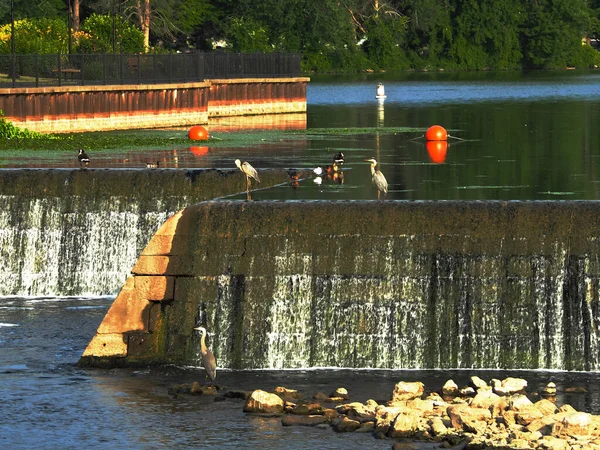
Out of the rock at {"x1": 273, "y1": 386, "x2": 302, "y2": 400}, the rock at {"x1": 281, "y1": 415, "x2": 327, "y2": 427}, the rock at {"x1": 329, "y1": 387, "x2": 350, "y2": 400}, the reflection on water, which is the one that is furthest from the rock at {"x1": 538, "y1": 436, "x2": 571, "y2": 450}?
the reflection on water

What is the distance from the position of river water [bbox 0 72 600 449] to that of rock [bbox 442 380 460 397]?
2.33 feet

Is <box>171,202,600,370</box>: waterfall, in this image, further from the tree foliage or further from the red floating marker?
the tree foliage

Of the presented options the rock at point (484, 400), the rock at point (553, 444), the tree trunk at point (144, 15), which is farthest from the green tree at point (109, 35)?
the rock at point (553, 444)

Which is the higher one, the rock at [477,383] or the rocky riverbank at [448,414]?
the rock at [477,383]

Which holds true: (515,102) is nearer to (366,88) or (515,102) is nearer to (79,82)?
(366,88)

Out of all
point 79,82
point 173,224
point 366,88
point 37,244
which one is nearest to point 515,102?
point 366,88

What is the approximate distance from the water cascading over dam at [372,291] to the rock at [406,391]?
1.98m

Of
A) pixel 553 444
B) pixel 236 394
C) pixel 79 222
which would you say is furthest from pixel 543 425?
pixel 79 222

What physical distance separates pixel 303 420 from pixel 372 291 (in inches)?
136

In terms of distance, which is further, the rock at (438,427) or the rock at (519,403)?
the rock at (519,403)

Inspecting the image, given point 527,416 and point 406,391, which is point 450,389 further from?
point 527,416

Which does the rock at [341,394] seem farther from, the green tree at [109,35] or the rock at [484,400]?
the green tree at [109,35]

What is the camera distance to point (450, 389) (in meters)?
17.5

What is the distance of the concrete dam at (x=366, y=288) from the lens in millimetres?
19312
